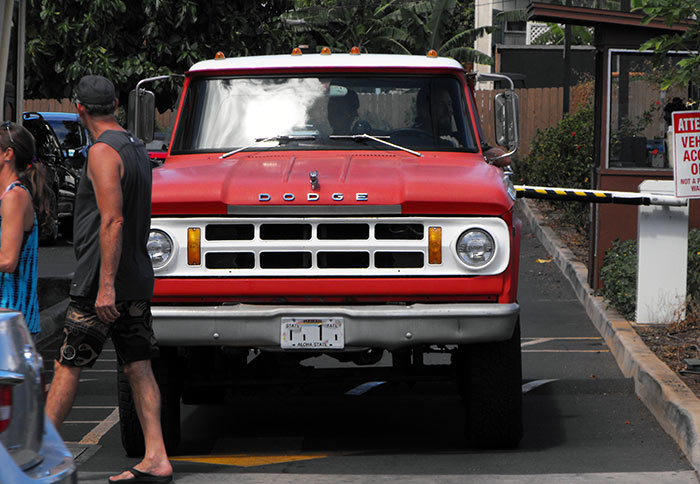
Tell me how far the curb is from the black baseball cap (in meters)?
3.50

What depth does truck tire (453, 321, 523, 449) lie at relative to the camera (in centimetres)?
680

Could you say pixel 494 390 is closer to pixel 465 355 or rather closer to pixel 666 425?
pixel 465 355

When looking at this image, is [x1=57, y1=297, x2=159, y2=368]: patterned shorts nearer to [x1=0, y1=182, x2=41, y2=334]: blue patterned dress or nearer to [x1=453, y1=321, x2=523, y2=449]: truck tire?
[x1=0, y1=182, x2=41, y2=334]: blue patterned dress

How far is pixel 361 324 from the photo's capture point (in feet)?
21.1

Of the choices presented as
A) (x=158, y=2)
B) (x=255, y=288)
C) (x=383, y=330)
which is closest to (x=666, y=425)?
(x=383, y=330)

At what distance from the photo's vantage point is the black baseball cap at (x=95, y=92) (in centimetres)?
618

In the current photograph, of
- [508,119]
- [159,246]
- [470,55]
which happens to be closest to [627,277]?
[508,119]

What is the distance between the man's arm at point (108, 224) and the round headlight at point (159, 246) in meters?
0.63

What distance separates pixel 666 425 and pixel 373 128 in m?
2.50

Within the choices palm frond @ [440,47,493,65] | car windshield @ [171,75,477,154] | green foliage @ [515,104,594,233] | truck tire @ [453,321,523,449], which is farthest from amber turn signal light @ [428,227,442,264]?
palm frond @ [440,47,493,65]

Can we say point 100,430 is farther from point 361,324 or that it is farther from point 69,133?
point 69,133

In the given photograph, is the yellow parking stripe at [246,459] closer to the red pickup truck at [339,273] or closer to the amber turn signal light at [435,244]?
the red pickup truck at [339,273]

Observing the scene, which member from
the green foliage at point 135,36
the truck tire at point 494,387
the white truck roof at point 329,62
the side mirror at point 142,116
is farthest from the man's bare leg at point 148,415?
the green foliage at point 135,36

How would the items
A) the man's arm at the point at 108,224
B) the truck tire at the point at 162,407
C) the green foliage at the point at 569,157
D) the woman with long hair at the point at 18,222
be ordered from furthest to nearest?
the green foliage at the point at 569,157, the truck tire at the point at 162,407, the woman with long hair at the point at 18,222, the man's arm at the point at 108,224
